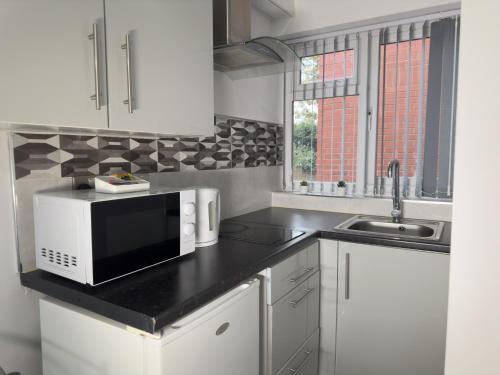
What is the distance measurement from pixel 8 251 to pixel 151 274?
50 cm

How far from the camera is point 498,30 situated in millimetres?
804

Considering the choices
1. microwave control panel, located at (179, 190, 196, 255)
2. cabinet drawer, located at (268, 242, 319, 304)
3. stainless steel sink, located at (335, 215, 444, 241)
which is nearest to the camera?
microwave control panel, located at (179, 190, 196, 255)

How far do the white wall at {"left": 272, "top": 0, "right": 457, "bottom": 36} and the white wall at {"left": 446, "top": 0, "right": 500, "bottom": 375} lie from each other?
1.56 m

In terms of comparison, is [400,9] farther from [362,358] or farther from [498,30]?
[362,358]

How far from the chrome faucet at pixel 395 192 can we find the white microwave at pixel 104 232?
1.43 meters

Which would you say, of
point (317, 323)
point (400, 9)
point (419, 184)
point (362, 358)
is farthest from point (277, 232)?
point (400, 9)

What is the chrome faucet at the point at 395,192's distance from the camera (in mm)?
2176

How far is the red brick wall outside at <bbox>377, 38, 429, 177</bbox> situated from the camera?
2281 mm

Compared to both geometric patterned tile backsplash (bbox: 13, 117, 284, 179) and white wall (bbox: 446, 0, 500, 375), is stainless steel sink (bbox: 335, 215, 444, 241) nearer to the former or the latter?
geometric patterned tile backsplash (bbox: 13, 117, 284, 179)

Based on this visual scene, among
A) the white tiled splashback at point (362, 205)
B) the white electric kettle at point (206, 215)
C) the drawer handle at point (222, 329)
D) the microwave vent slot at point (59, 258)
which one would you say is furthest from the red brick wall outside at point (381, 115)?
the microwave vent slot at point (59, 258)

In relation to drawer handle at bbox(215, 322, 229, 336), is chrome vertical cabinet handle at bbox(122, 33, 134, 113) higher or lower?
higher

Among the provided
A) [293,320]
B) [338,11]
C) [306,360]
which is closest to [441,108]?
[338,11]

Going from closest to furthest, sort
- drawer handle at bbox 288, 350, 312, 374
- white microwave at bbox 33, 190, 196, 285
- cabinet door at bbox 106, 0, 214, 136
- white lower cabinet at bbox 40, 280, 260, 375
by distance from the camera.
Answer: white lower cabinet at bbox 40, 280, 260, 375, white microwave at bbox 33, 190, 196, 285, cabinet door at bbox 106, 0, 214, 136, drawer handle at bbox 288, 350, 312, 374

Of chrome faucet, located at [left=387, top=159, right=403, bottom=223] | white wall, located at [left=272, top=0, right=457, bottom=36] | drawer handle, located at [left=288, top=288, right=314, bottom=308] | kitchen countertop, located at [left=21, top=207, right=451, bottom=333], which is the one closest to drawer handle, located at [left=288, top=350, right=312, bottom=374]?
drawer handle, located at [left=288, top=288, right=314, bottom=308]
